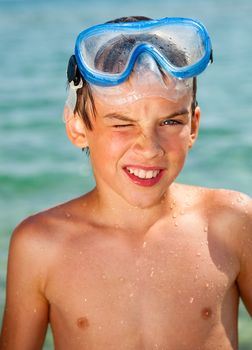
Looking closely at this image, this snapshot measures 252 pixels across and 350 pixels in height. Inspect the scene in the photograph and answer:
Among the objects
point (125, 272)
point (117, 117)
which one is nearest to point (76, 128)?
point (117, 117)

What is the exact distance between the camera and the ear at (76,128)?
9.83 feet

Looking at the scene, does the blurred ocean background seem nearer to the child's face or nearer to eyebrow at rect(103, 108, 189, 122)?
the child's face

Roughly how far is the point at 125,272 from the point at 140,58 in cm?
76

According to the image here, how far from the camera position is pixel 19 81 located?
28.7ft

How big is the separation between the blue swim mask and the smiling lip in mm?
227

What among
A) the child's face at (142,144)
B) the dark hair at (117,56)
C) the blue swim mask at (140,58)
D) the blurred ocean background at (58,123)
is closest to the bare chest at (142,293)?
the child's face at (142,144)

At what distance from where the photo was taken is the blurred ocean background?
19.1 feet

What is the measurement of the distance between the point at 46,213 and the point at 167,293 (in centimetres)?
52

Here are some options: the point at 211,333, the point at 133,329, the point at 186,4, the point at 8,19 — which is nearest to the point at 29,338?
the point at 133,329

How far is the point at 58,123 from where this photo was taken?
288 inches

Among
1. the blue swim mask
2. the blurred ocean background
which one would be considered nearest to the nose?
the blue swim mask

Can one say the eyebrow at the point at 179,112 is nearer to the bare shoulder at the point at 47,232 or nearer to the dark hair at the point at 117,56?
the dark hair at the point at 117,56

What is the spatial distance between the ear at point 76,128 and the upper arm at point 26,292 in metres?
0.34

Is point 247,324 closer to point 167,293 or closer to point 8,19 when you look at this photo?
point 167,293
